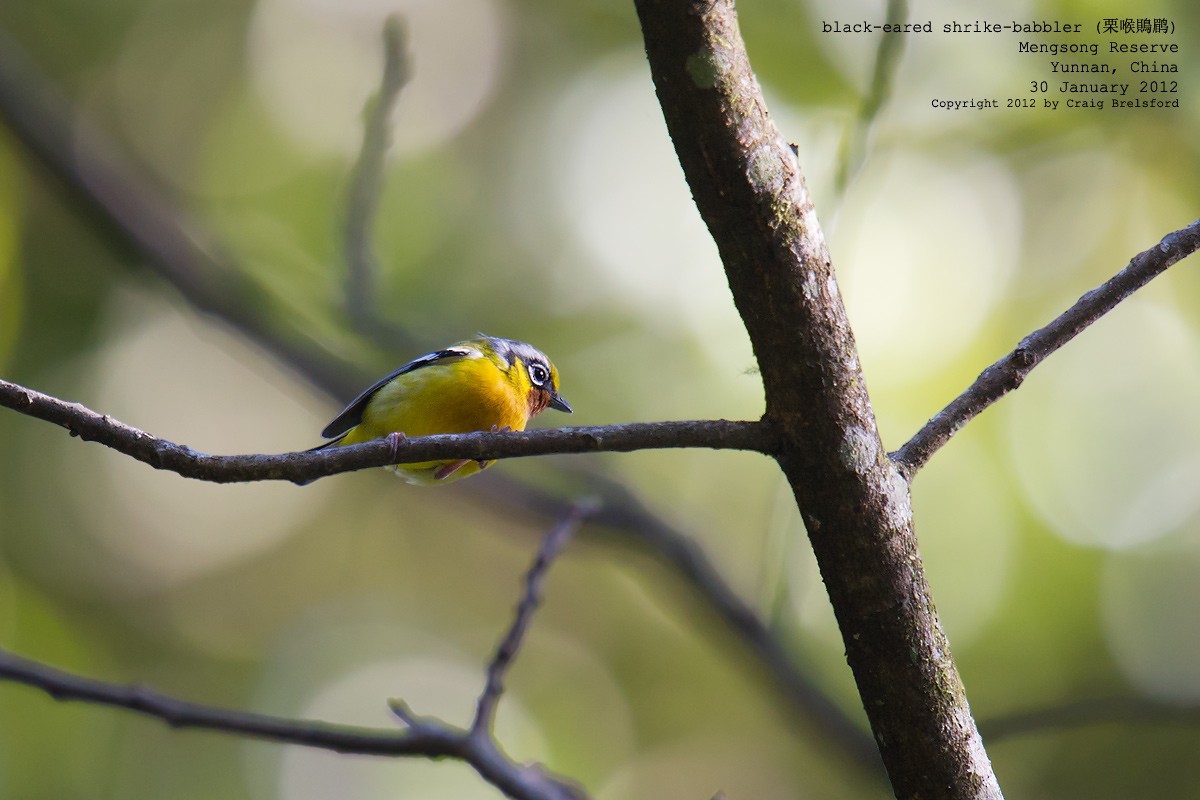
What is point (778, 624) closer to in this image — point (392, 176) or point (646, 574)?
point (646, 574)

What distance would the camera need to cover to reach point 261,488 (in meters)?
10.8

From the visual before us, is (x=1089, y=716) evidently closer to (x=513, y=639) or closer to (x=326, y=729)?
(x=513, y=639)

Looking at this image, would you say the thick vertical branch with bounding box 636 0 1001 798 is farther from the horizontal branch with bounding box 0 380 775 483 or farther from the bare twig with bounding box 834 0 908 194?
the bare twig with bounding box 834 0 908 194

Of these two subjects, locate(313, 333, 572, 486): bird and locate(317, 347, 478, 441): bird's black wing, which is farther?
locate(317, 347, 478, 441): bird's black wing

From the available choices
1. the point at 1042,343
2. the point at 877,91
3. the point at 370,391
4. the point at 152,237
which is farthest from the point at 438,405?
the point at 1042,343

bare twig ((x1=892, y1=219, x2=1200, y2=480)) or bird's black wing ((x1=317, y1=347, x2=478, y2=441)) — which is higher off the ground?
bird's black wing ((x1=317, y1=347, x2=478, y2=441))

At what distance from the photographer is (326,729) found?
2.60 m

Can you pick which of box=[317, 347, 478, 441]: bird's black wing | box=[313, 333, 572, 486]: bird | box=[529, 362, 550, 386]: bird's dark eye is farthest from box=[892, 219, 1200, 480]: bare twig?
box=[529, 362, 550, 386]: bird's dark eye

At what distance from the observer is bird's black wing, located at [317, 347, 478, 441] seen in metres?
4.87

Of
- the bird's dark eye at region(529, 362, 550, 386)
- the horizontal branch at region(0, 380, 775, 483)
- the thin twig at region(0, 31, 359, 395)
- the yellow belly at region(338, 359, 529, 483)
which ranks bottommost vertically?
the horizontal branch at region(0, 380, 775, 483)

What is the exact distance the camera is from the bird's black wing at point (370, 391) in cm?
487

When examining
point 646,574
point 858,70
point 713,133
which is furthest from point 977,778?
point 858,70

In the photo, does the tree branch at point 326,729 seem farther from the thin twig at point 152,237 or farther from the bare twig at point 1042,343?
the thin twig at point 152,237

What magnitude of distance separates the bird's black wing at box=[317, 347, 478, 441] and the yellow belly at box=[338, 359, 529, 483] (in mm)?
36
